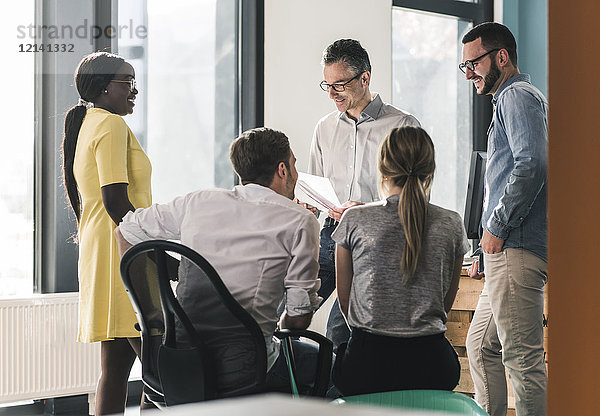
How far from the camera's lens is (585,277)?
21.4 inches

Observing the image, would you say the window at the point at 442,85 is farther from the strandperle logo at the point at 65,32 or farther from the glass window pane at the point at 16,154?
the glass window pane at the point at 16,154

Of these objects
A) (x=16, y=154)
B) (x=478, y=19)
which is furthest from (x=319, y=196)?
(x=478, y=19)

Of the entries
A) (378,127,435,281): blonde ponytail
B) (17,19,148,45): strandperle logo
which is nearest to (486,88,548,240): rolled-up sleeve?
(378,127,435,281): blonde ponytail

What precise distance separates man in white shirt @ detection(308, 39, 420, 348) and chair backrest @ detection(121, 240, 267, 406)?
2.61 feet

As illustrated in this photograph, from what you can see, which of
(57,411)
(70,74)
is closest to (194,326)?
(57,411)

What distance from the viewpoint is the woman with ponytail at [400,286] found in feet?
5.13

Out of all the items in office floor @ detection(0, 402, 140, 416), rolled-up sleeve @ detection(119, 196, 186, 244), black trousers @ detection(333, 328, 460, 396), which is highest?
rolled-up sleeve @ detection(119, 196, 186, 244)

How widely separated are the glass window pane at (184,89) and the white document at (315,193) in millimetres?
1390

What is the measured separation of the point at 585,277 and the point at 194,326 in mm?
1035

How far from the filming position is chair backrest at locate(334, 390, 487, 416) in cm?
146

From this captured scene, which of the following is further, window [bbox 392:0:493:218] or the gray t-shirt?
window [bbox 392:0:493:218]

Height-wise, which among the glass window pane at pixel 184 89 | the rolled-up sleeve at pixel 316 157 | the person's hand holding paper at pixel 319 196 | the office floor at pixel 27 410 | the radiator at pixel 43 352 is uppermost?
the glass window pane at pixel 184 89

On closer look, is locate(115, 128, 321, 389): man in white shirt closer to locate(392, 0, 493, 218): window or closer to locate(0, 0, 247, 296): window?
locate(0, 0, 247, 296): window

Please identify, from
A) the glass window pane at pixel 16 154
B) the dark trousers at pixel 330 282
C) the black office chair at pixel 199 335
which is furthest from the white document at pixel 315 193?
the glass window pane at pixel 16 154
